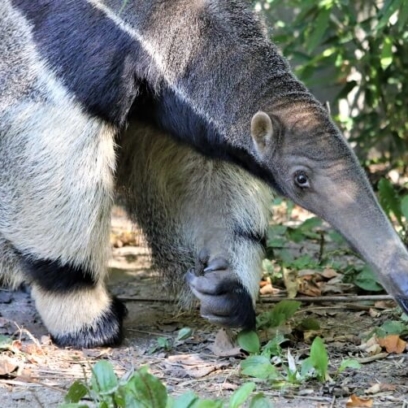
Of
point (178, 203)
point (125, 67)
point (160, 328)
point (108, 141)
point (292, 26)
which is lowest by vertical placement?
point (160, 328)

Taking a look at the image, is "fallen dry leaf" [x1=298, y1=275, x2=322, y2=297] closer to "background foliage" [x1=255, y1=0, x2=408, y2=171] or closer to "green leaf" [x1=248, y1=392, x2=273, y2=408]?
"background foliage" [x1=255, y1=0, x2=408, y2=171]

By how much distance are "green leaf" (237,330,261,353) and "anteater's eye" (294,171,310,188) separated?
80cm

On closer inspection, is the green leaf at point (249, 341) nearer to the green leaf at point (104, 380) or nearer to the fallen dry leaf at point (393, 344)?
the fallen dry leaf at point (393, 344)

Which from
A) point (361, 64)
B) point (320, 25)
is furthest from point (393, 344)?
point (361, 64)

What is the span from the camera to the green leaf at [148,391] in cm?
318

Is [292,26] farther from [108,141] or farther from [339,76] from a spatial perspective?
[108,141]

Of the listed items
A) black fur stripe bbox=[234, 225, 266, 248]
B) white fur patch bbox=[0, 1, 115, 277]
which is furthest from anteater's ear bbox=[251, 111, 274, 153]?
black fur stripe bbox=[234, 225, 266, 248]

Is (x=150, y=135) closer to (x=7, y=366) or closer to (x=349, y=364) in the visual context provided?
(x=7, y=366)

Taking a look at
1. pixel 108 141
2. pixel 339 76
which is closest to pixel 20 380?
pixel 108 141

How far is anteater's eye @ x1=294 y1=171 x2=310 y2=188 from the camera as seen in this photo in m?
4.20

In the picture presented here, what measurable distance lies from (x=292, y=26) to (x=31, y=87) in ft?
9.13

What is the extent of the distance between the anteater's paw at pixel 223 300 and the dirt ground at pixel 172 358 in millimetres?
189

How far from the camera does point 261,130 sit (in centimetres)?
426

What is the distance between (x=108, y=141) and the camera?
4.51 metres
